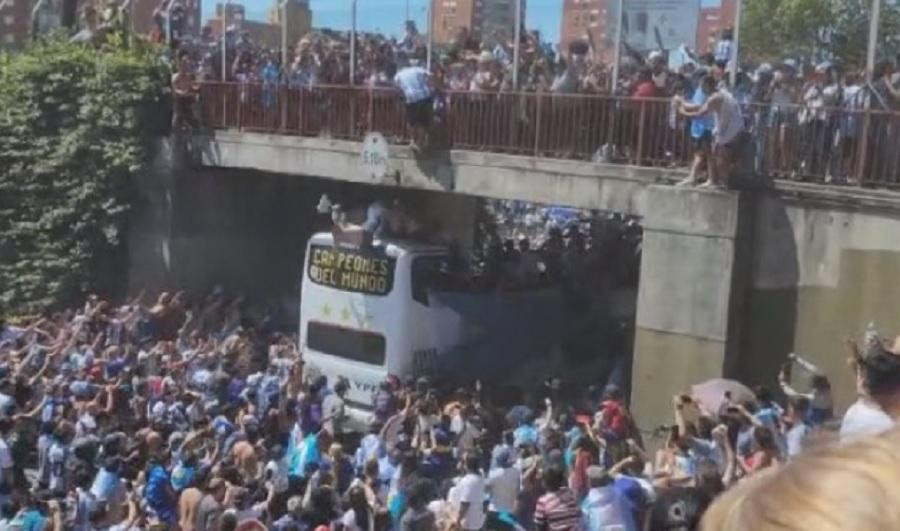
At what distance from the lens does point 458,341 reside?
1614 centimetres

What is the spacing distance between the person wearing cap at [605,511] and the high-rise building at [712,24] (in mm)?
7704

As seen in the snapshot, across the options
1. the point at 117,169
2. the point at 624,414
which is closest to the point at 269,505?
the point at 624,414

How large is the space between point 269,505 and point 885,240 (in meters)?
5.95

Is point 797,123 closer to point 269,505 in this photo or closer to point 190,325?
point 269,505

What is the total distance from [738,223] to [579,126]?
3.00m

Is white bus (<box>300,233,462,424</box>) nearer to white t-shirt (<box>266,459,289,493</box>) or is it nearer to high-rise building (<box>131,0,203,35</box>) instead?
white t-shirt (<box>266,459,289,493</box>)

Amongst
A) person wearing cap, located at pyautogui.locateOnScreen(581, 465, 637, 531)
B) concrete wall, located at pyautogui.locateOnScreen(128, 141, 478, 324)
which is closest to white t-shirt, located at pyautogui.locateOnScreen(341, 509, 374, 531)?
person wearing cap, located at pyautogui.locateOnScreen(581, 465, 637, 531)

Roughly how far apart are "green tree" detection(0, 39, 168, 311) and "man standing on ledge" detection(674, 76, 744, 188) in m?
11.6

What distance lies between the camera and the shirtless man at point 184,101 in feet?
70.6

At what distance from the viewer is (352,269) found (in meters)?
16.1

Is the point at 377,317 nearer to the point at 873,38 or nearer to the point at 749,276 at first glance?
the point at 749,276

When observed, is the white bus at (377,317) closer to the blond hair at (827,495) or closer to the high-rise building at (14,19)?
the blond hair at (827,495)

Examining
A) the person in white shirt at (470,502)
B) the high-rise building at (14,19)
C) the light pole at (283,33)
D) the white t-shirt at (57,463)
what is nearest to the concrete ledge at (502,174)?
the light pole at (283,33)

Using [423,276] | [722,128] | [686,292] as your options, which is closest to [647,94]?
[722,128]
